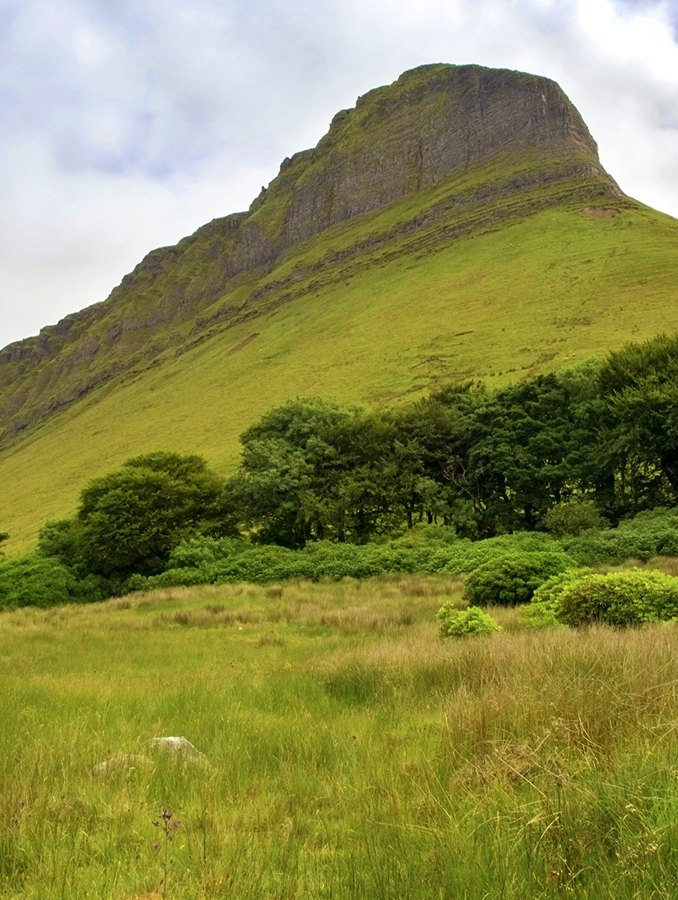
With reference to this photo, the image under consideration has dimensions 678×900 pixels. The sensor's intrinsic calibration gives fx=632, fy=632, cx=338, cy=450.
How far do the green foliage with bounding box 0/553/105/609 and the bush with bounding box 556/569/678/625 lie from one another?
2649 cm

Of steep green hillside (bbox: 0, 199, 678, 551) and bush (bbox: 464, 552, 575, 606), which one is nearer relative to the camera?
bush (bbox: 464, 552, 575, 606)

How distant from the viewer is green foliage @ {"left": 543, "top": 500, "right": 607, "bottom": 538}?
29641mm

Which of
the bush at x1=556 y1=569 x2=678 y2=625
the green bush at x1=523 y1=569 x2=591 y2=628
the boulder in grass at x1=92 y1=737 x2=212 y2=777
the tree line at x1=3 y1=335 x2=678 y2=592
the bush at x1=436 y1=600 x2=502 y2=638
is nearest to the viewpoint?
the boulder in grass at x1=92 y1=737 x2=212 y2=777

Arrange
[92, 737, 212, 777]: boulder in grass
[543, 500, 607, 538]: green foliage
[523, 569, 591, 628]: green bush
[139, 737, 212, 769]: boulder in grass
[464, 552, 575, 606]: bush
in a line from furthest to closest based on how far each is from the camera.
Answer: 1. [543, 500, 607, 538]: green foliage
2. [464, 552, 575, 606]: bush
3. [523, 569, 591, 628]: green bush
4. [139, 737, 212, 769]: boulder in grass
5. [92, 737, 212, 777]: boulder in grass

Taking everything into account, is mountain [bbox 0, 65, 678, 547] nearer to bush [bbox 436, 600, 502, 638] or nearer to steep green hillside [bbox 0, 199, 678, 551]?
steep green hillside [bbox 0, 199, 678, 551]

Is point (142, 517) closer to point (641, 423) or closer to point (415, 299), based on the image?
point (641, 423)

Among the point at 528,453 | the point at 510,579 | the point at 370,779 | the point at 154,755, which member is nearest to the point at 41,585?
the point at 510,579

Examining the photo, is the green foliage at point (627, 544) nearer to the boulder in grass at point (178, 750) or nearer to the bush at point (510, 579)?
the bush at point (510, 579)

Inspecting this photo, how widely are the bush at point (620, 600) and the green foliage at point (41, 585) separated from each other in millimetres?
26489

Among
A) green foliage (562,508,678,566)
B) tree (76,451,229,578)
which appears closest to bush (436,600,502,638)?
green foliage (562,508,678,566)

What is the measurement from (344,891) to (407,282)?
124 m

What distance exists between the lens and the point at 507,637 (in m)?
8.12

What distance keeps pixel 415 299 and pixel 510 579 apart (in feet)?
329

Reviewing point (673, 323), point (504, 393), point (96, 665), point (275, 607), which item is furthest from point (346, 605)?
point (673, 323)
